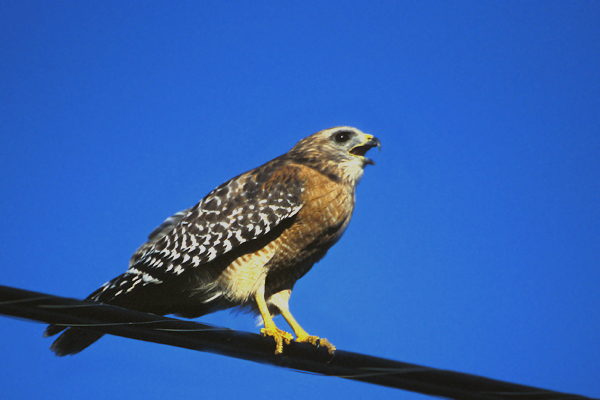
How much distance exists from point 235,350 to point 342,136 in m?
3.10

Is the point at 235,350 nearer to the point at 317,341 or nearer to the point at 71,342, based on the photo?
the point at 317,341

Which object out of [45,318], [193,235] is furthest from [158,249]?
[45,318]

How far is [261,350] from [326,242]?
194cm

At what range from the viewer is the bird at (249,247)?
Answer: 217 inches

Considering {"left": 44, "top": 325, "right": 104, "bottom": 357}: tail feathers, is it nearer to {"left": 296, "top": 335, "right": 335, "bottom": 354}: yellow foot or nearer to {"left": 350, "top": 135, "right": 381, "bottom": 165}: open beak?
{"left": 296, "top": 335, "right": 335, "bottom": 354}: yellow foot

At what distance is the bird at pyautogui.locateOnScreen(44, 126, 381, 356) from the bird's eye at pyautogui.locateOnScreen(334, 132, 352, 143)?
21 centimetres

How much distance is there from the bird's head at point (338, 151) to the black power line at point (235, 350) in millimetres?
2529

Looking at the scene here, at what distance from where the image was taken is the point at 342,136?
637 cm

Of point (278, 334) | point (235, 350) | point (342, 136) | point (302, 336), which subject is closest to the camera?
point (235, 350)

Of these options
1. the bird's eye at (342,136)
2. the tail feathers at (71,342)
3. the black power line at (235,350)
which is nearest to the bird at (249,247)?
the tail feathers at (71,342)

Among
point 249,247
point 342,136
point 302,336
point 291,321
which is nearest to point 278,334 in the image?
point 302,336

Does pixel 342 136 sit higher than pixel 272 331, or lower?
higher

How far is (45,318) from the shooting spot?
3143mm

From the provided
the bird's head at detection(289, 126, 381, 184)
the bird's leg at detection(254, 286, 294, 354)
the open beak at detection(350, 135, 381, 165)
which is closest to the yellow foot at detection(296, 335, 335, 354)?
the bird's leg at detection(254, 286, 294, 354)
